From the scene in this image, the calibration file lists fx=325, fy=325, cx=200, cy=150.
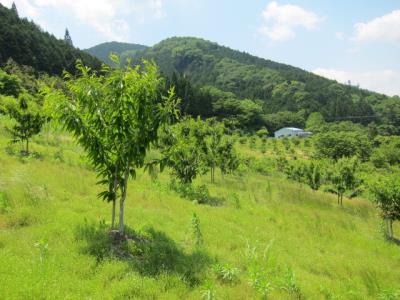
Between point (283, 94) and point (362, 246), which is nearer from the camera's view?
point (362, 246)

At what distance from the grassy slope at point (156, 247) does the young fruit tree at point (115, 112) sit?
1299mm

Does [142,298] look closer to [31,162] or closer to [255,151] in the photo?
[31,162]

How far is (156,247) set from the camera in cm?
794

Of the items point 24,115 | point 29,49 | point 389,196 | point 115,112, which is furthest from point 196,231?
point 29,49

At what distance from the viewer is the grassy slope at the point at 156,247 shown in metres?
6.11

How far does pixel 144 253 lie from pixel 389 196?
49.6 feet

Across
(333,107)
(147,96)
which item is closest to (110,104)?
(147,96)

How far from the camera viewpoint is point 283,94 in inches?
5659

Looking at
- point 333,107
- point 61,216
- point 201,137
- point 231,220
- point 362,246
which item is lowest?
point 362,246

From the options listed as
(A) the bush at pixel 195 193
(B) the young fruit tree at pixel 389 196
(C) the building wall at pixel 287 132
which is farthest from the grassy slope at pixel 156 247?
(C) the building wall at pixel 287 132

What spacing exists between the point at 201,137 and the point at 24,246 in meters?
16.3

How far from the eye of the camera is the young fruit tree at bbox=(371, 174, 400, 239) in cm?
1734

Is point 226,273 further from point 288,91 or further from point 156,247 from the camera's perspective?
point 288,91

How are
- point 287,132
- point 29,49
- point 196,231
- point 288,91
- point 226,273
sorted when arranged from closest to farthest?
1. point 226,273
2. point 196,231
3. point 29,49
4. point 287,132
5. point 288,91
